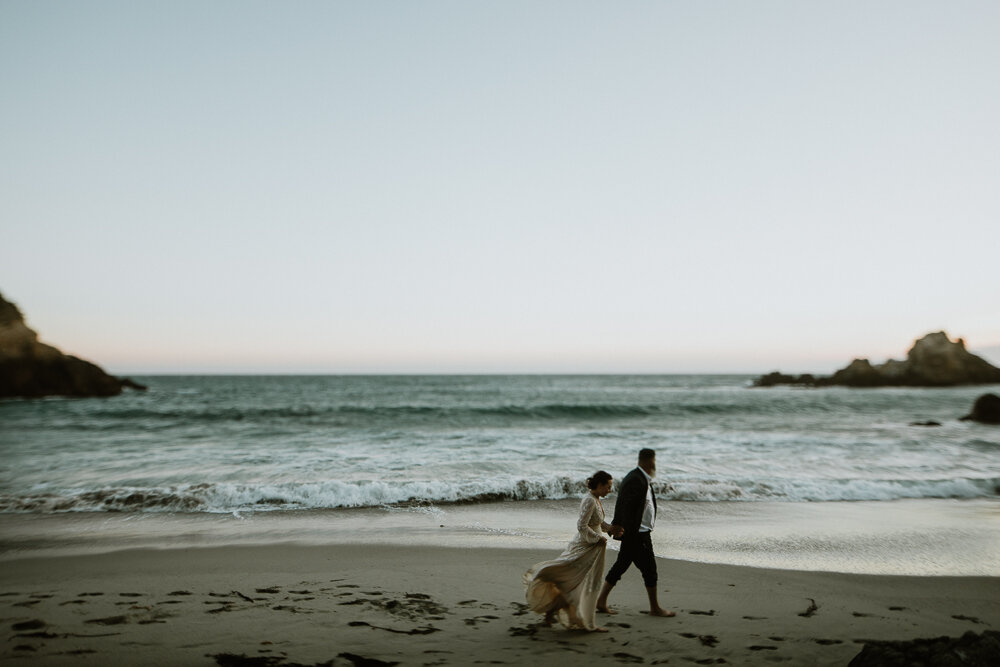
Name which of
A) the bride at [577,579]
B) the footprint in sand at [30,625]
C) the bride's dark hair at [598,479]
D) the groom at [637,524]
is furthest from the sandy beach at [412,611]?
the bride's dark hair at [598,479]

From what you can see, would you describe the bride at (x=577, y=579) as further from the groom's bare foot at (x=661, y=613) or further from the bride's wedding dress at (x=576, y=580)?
the groom's bare foot at (x=661, y=613)

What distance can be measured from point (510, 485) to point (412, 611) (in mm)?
7479

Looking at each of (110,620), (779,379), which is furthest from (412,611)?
(779,379)

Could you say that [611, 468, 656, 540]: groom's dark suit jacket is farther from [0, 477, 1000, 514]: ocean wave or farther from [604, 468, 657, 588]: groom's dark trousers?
[0, 477, 1000, 514]: ocean wave

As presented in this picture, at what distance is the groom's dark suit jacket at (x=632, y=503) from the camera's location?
6094 millimetres

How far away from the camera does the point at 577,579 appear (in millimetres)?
5574

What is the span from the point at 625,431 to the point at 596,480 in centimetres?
1982

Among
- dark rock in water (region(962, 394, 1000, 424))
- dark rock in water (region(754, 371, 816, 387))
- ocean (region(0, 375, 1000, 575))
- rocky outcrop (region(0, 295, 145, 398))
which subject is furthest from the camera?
dark rock in water (region(754, 371, 816, 387))

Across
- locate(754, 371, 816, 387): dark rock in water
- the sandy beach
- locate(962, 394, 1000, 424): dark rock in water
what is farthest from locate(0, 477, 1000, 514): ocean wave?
locate(754, 371, 816, 387): dark rock in water

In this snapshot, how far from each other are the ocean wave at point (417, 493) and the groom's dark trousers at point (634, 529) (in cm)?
666

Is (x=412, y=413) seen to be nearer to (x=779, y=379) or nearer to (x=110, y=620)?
(x=110, y=620)

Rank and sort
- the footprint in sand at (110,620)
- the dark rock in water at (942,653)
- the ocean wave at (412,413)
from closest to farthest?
1. the dark rock in water at (942,653)
2. the footprint in sand at (110,620)
3. the ocean wave at (412,413)

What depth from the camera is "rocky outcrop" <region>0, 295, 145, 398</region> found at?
48.7 meters

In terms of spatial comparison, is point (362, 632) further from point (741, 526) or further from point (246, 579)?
point (741, 526)
